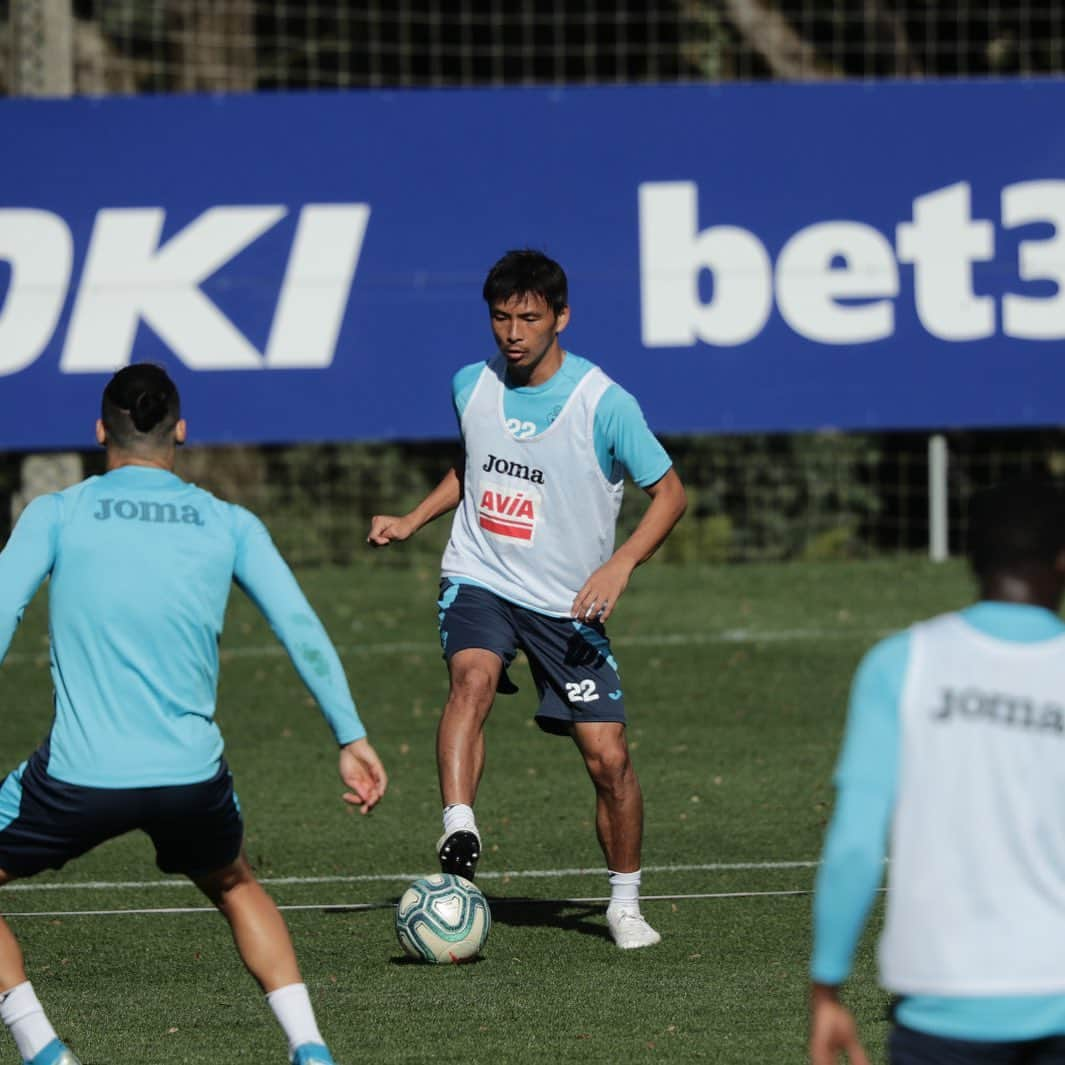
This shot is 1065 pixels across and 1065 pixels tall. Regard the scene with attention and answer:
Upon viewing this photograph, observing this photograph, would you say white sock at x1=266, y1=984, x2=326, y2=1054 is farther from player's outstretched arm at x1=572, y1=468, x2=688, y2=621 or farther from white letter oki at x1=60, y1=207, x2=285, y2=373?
white letter oki at x1=60, y1=207, x2=285, y2=373

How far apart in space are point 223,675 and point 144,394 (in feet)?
28.8

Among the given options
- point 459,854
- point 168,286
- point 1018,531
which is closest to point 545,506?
point 459,854

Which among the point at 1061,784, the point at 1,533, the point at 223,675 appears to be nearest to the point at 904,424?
the point at 223,675

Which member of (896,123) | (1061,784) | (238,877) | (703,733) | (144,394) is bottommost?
(703,733)

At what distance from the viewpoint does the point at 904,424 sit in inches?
602

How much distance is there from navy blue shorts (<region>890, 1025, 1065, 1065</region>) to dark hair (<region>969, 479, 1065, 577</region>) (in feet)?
2.40

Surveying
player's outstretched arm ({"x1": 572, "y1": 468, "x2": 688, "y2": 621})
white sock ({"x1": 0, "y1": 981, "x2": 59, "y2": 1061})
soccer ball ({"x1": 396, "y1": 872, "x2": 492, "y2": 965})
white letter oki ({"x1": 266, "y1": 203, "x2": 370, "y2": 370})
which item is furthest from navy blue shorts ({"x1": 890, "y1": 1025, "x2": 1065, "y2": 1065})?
white letter oki ({"x1": 266, "y1": 203, "x2": 370, "y2": 370})

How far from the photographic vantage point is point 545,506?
7.71 m

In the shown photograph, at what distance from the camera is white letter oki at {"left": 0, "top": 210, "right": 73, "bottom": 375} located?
15.0 meters

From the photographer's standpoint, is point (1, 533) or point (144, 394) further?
point (1, 533)

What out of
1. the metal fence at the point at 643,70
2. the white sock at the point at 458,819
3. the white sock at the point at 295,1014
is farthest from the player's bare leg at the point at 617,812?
the metal fence at the point at 643,70

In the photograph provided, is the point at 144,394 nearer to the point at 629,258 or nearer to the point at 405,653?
the point at 405,653

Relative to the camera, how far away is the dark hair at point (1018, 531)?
360 centimetres

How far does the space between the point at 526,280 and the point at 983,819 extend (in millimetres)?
4288
